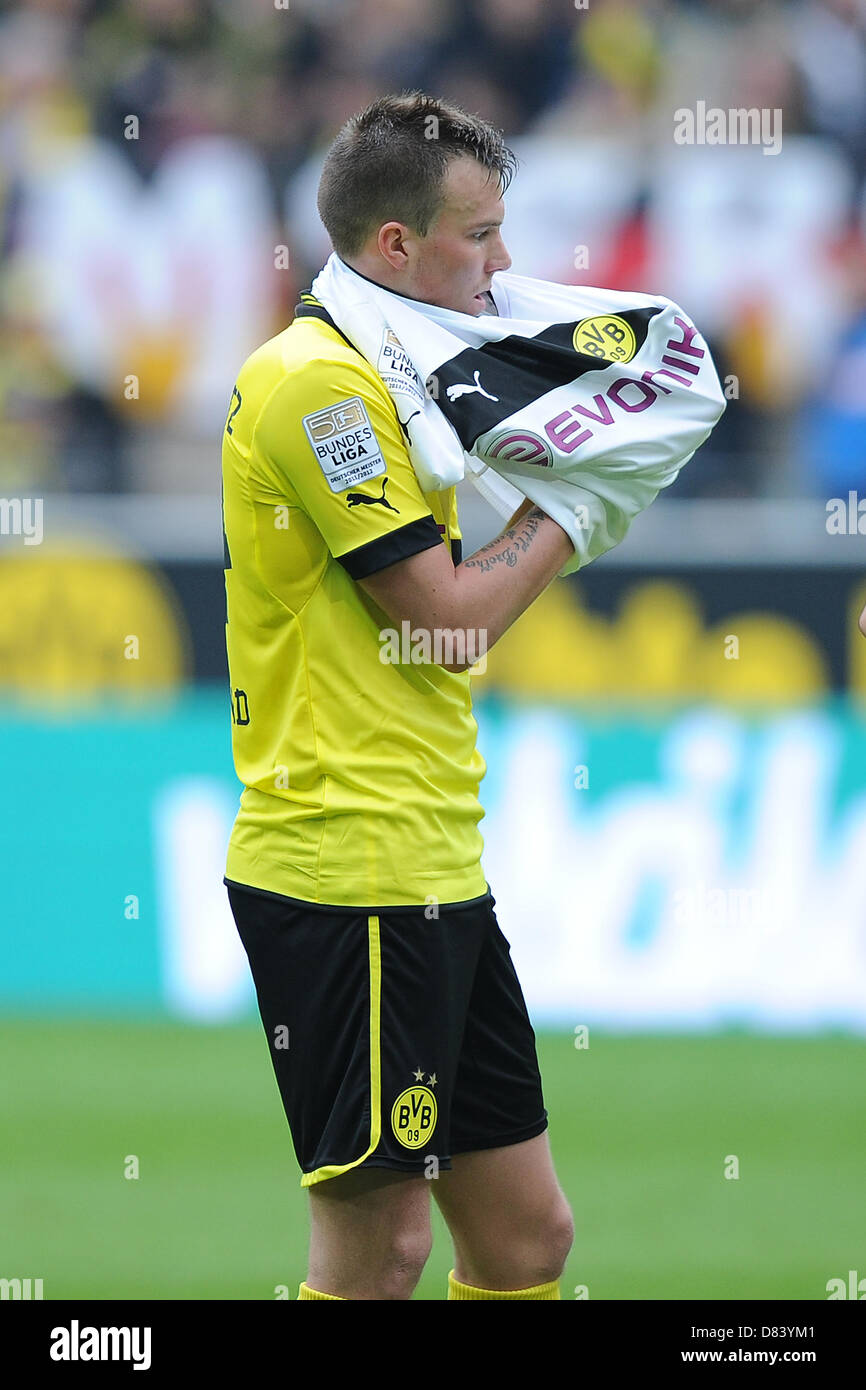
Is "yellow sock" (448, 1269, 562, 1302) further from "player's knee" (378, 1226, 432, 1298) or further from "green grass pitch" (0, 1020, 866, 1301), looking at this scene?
"green grass pitch" (0, 1020, 866, 1301)

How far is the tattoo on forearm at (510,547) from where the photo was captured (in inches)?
108

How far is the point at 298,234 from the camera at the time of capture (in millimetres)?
8938

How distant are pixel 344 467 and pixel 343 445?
33 mm

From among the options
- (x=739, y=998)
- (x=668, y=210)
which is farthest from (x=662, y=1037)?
(x=668, y=210)

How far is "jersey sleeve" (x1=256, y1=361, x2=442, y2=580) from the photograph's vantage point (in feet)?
8.68

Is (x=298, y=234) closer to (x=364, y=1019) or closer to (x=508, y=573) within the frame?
(x=508, y=573)

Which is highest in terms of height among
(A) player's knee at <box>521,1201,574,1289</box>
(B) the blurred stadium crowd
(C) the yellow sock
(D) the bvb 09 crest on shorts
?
(B) the blurred stadium crowd

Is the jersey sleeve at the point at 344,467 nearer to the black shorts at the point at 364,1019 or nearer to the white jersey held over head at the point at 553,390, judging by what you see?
the white jersey held over head at the point at 553,390

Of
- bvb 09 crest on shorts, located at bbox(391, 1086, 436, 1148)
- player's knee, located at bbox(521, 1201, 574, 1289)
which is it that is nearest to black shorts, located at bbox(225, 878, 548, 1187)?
bvb 09 crest on shorts, located at bbox(391, 1086, 436, 1148)

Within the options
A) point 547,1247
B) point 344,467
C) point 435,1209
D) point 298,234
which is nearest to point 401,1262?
point 547,1247
